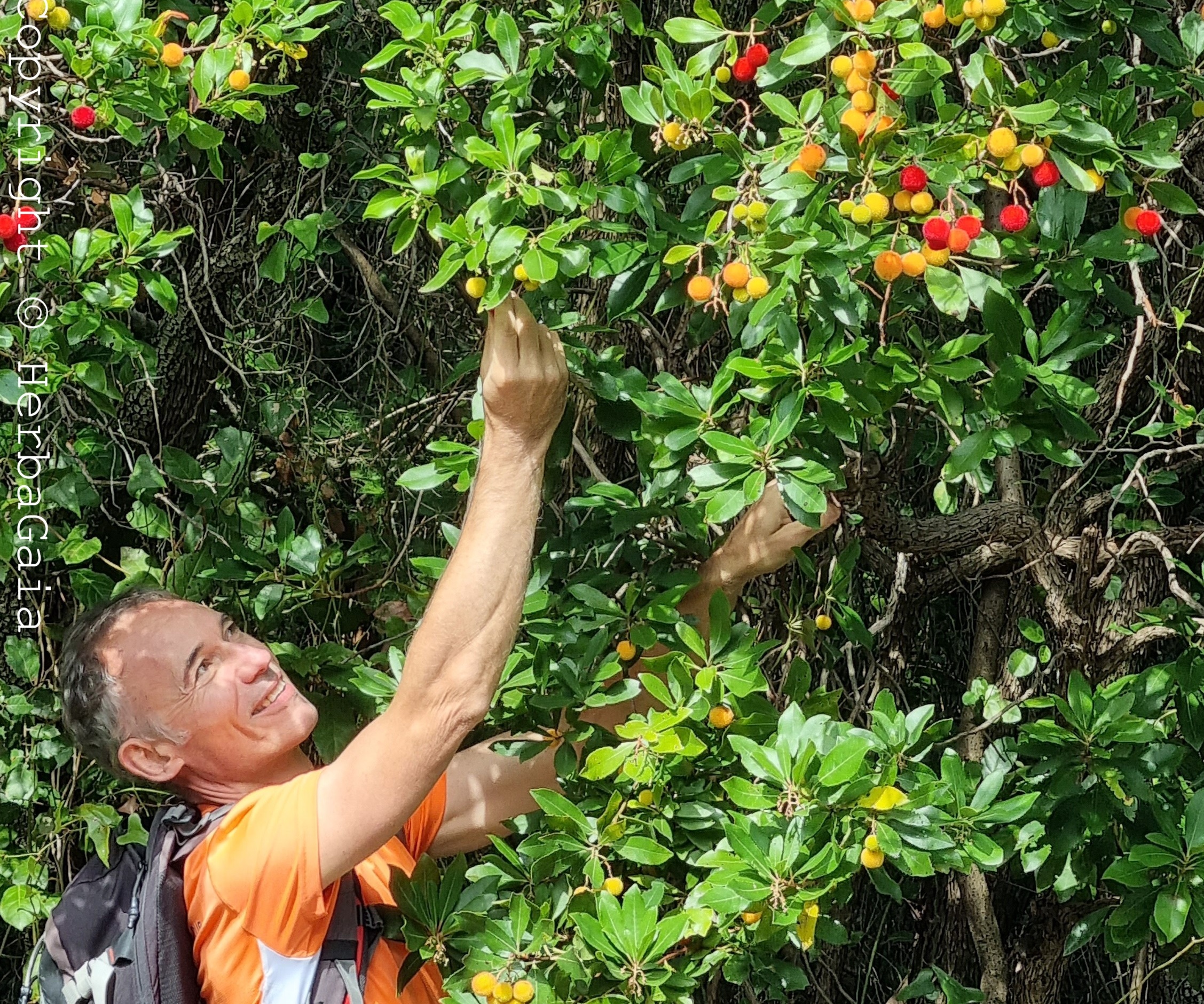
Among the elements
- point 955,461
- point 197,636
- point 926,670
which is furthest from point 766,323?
point 926,670

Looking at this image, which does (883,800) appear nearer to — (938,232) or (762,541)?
(762,541)

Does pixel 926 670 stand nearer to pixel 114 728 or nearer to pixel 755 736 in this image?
pixel 755 736

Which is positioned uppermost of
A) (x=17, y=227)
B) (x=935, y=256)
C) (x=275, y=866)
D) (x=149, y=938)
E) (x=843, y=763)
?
(x=935, y=256)

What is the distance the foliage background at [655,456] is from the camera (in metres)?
1.54

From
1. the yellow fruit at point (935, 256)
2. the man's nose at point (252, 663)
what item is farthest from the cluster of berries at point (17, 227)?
the yellow fruit at point (935, 256)

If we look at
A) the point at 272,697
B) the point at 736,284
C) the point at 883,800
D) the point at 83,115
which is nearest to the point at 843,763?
the point at 883,800

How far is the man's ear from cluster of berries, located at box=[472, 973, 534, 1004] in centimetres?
50

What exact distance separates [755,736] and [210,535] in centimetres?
97

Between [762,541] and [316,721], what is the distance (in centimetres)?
63

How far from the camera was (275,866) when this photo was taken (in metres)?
1.60

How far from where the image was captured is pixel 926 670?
8.37ft

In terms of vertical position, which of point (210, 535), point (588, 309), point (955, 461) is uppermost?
point (955, 461)

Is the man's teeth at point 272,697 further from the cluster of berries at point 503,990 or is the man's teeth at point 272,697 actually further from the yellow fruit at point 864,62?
the yellow fruit at point 864,62

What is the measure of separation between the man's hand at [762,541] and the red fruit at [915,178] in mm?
463
